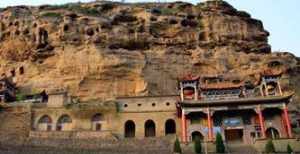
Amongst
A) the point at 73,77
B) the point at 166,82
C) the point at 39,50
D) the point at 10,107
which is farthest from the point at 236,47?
the point at 10,107

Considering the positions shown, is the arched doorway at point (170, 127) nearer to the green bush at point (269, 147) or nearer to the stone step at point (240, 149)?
the stone step at point (240, 149)

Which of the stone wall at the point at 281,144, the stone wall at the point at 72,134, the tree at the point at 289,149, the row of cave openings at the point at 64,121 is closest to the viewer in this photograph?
the tree at the point at 289,149

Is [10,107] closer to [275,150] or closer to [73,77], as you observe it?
[73,77]

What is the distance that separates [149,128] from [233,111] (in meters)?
8.64

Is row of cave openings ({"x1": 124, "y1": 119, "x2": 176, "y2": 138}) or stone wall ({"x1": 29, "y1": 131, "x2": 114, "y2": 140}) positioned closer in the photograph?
stone wall ({"x1": 29, "y1": 131, "x2": 114, "y2": 140})

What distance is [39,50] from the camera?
50.3 m

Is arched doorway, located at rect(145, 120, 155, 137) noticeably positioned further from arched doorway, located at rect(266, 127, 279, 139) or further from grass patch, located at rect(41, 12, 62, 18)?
grass patch, located at rect(41, 12, 62, 18)

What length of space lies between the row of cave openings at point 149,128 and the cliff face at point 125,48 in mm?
5575

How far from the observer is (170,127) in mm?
40781

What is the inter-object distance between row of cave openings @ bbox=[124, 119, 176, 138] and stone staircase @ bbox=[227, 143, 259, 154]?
27.4 feet

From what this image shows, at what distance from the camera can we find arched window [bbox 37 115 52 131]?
40.5 metres

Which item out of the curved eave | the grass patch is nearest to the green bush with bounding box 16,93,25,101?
the grass patch

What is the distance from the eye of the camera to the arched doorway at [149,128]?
40188 millimetres

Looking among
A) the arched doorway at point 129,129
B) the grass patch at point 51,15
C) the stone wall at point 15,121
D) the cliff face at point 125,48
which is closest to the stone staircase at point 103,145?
the arched doorway at point 129,129
